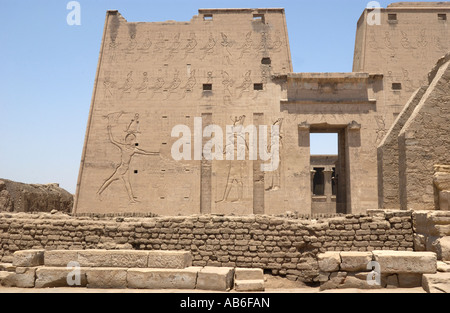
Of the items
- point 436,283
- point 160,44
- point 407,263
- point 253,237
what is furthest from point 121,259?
point 160,44

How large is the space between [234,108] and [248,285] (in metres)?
9.79

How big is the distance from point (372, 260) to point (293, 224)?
177 cm

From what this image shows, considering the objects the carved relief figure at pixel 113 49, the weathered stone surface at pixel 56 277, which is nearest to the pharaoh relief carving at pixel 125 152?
the carved relief figure at pixel 113 49

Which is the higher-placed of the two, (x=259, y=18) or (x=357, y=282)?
(x=259, y=18)

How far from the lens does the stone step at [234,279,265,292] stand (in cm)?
629

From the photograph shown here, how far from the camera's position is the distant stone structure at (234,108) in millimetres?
14773

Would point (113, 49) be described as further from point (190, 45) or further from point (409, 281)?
point (409, 281)

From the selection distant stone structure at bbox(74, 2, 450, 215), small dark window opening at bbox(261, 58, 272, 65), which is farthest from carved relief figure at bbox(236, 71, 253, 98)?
small dark window opening at bbox(261, 58, 272, 65)

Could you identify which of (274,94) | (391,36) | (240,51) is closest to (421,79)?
(391,36)

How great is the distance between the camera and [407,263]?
6180 millimetres

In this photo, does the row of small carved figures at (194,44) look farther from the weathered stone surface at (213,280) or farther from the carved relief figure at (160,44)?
the weathered stone surface at (213,280)

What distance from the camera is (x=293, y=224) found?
7914 millimetres

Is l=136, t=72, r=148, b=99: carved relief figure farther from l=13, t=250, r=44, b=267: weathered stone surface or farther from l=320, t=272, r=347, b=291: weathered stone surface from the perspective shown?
l=320, t=272, r=347, b=291: weathered stone surface

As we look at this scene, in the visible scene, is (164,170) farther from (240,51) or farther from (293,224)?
(293,224)
